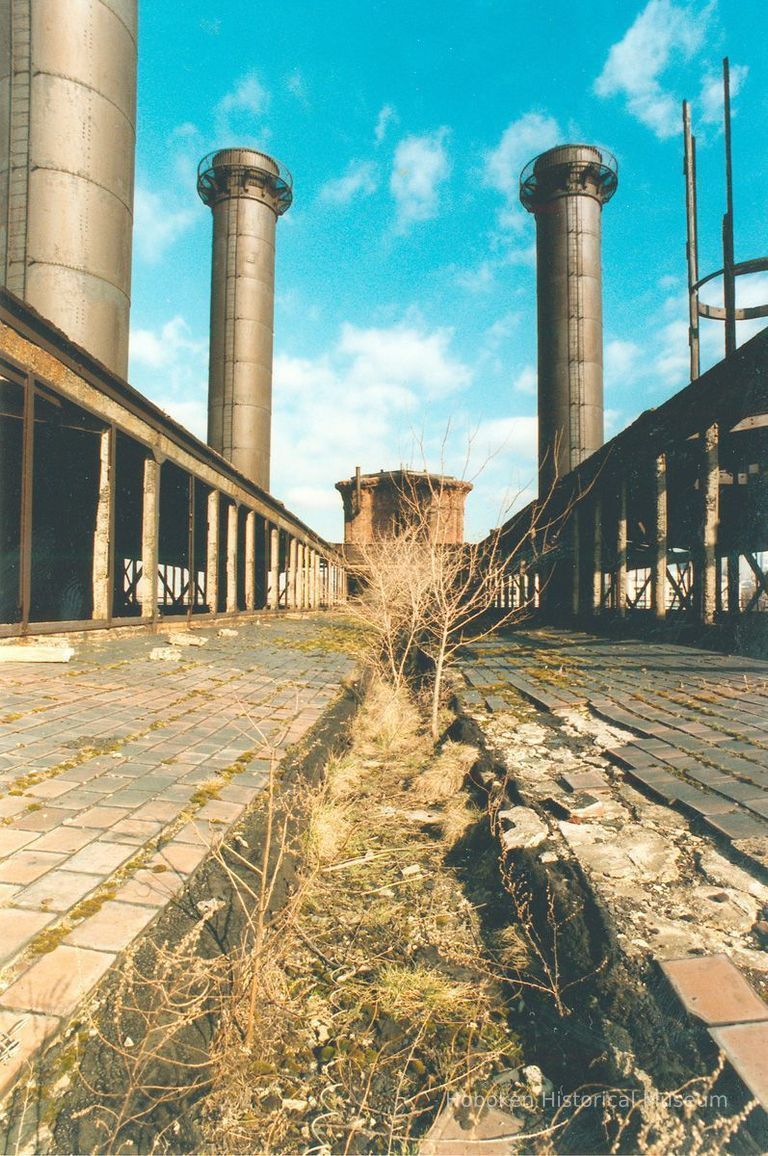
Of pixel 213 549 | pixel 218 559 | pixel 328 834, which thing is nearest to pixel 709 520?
pixel 328 834

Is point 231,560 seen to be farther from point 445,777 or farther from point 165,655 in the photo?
point 445,777

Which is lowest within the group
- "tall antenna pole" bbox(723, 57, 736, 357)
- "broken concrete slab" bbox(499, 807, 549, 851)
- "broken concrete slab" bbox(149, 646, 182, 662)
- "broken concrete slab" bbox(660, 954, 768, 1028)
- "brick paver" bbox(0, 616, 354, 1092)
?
"broken concrete slab" bbox(499, 807, 549, 851)

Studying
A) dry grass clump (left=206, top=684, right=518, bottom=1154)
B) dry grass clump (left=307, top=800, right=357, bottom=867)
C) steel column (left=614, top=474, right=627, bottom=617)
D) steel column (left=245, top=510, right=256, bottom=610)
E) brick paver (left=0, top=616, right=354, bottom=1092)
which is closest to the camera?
dry grass clump (left=206, top=684, right=518, bottom=1154)

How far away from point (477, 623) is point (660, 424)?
38.8 ft

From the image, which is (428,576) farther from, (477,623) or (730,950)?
(477,623)

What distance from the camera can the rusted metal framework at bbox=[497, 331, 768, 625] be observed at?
862 centimetres

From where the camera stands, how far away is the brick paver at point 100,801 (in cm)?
164

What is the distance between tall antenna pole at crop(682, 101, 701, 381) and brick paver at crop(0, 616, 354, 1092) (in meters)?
11.8

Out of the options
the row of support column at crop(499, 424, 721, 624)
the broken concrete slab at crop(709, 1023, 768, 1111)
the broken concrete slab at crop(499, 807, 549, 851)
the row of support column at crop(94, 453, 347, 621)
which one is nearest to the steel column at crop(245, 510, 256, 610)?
the row of support column at crop(94, 453, 347, 621)

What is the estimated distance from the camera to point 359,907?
266 cm

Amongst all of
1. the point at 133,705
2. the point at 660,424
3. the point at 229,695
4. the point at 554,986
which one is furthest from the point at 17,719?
the point at 660,424

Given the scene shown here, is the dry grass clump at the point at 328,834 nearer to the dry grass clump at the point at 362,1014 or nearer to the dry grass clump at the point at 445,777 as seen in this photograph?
the dry grass clump at the point at 362,1014

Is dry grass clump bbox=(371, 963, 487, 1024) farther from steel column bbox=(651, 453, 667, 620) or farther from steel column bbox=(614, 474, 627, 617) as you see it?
steel column bbox=(614, 474, 627, 617)

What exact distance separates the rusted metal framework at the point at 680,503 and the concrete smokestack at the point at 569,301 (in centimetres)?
353
